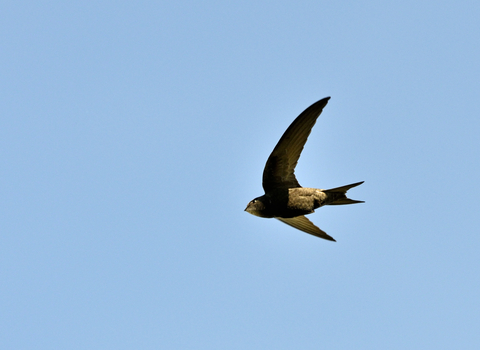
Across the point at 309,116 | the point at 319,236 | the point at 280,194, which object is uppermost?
the point at 309,116

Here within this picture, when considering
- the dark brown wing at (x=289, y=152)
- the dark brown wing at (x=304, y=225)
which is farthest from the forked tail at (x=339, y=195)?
the dark brown wing at (x=304, y=225)

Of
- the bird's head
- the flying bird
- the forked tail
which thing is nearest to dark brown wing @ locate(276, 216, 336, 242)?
the flying bird

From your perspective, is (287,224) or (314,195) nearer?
(314,195)

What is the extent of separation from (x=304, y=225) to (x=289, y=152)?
2.47m

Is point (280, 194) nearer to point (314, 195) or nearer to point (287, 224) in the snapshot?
point (314, 195)

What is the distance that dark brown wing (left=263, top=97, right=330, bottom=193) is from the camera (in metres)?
12.4

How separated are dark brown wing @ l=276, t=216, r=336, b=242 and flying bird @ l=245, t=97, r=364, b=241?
1219 millimetres

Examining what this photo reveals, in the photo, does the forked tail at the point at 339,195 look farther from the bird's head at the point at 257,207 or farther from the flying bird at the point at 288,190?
the bird's head at the point at 257,207

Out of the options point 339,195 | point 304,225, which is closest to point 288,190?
point 339,195

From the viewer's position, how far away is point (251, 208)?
42.8ft

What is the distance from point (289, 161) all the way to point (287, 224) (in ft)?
7.29

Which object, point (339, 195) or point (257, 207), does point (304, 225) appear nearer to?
point (339, 195)

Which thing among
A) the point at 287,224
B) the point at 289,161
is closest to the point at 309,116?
the point at 289,161

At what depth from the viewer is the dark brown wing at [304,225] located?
14.4 meters
